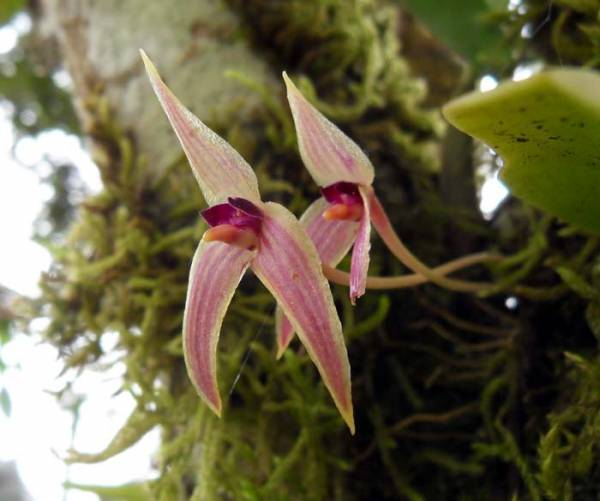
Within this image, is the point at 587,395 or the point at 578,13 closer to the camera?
the point at 587,395

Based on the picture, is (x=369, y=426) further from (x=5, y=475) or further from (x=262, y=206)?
(x=5, y=475)

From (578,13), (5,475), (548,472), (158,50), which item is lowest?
(5,475)

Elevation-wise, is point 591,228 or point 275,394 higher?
point 591,228

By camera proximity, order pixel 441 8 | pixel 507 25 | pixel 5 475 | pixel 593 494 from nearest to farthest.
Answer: pixel 593 494 → pixel 507 25 → pixel 441 8 → pixel 5 475

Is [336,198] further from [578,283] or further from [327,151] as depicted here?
[578,283]

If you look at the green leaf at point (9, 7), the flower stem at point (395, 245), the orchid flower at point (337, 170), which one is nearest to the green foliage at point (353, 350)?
the flower stem at point (395, 245)

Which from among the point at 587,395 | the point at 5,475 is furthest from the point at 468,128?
the point at 5,475

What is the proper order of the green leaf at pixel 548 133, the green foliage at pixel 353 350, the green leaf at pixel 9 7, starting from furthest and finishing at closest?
1. the green leaf at pixel 9 7
2. the green foliage at pixel 353 350
3. the green leaf at pixel 548 133

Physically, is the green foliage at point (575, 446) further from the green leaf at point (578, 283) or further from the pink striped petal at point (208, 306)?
the pink striped petal at point (208, 306)
